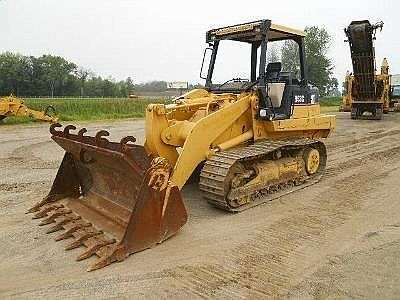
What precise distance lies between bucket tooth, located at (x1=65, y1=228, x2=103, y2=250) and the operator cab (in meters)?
3.14

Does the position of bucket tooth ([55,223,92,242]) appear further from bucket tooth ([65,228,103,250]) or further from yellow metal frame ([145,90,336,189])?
yellow metal frame ([145,90,336,189])

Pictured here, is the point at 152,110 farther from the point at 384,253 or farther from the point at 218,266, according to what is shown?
the point at 384,253

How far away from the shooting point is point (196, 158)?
5555 millimetres

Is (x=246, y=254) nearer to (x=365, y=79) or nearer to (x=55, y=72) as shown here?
(x=365, y=79)

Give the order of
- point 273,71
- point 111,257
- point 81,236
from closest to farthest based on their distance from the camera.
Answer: point 111,257
point 81,236
point 273,71

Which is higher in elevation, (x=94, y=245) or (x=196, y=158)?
(x=196, y=158)

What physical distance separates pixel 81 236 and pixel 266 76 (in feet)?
12.7

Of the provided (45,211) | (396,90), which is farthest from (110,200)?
(396,90)

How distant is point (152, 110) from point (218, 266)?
2.39 meters

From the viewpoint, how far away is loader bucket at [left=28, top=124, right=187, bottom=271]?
432 cm

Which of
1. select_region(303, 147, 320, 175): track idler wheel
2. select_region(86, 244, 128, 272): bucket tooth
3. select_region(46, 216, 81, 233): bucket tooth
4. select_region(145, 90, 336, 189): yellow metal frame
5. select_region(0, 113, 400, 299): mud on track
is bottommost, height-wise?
select_region(0, 113, 400, 299): mud on track

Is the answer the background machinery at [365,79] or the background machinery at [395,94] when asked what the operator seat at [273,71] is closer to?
the background machinery at [365,79]

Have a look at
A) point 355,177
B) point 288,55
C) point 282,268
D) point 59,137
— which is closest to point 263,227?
point 282,268

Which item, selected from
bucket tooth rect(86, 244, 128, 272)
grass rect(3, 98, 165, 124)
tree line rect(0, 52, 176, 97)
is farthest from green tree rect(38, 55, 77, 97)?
bucket tooth rect(86, 244, 128, 272)
